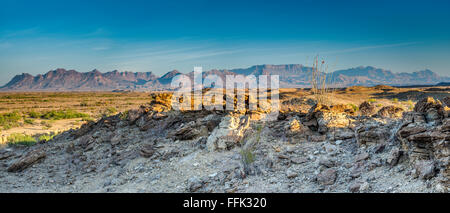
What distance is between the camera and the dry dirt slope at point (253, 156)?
4965 millimetres

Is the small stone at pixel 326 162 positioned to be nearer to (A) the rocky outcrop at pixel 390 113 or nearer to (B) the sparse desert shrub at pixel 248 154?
(B) the sparse desert shrub at pixel 248 154

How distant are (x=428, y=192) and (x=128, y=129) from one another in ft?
28.0

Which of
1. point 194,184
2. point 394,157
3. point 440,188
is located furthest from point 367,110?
point 194,184

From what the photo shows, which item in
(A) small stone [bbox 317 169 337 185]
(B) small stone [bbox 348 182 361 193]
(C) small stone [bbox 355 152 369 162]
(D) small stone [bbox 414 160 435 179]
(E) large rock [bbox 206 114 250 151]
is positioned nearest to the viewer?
(D) small stone [bbox 414 160 435 179]

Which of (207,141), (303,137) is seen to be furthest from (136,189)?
(303,137)

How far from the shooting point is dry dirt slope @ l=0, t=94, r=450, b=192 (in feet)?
16.3

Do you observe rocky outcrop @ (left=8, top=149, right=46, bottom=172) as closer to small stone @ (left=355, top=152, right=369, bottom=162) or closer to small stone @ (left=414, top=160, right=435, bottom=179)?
small stone @ (left=355, top=152, right=369, bottom=162)

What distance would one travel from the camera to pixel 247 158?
639 centimetres

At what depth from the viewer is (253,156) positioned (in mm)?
6559

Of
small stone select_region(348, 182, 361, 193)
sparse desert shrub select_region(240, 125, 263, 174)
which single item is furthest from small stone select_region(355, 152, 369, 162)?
sparse desert shrub select_region(240, 125, 263, 174)

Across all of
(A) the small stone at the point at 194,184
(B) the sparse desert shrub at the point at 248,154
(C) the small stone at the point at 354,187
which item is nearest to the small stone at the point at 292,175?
(B) the sparse desert shrub at the point at 248,154

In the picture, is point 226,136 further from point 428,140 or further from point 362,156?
point 428,140

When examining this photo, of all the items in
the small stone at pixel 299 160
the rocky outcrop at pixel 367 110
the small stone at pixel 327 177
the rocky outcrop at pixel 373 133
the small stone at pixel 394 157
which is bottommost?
the small stone at pixel 327 177
